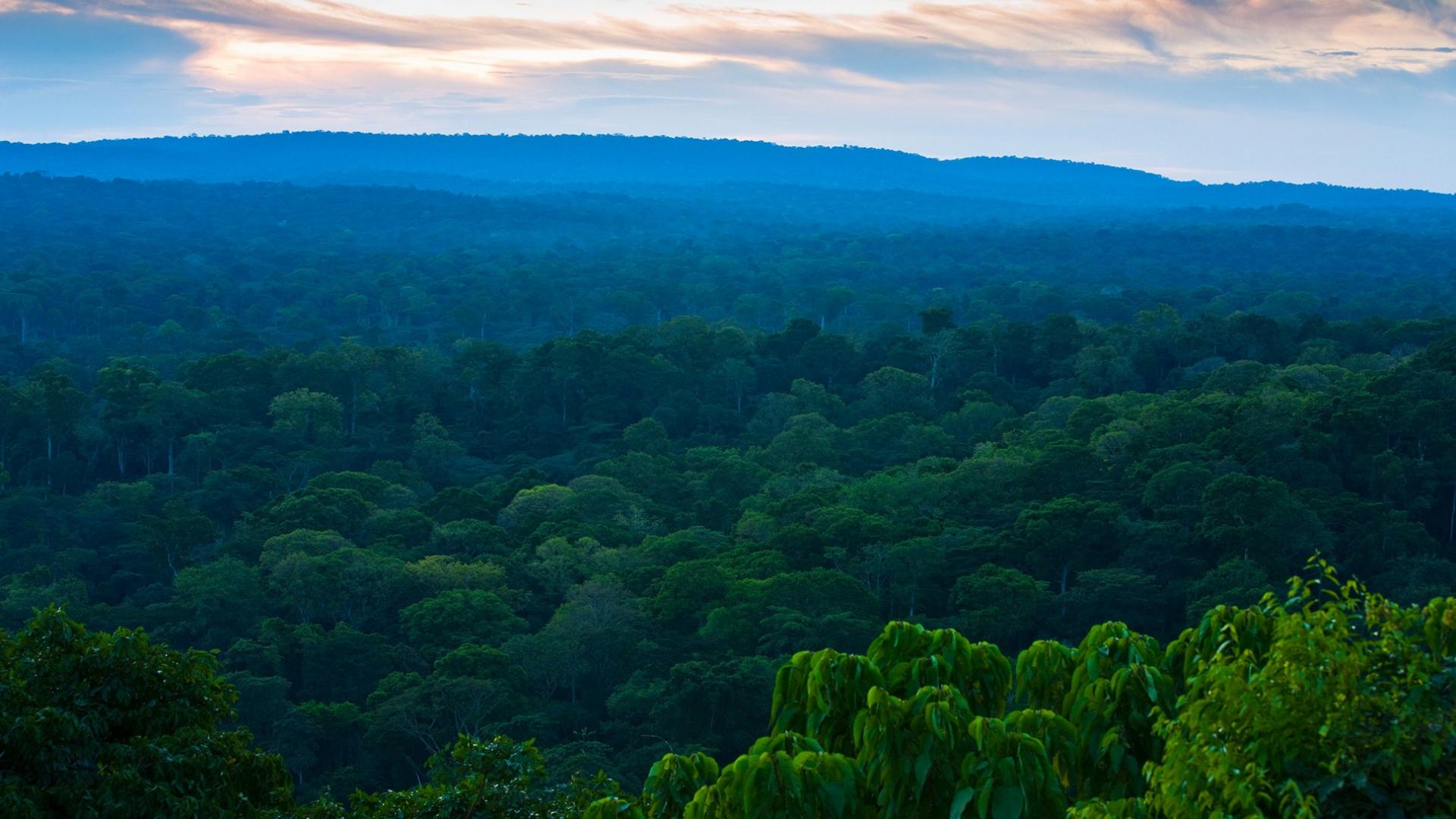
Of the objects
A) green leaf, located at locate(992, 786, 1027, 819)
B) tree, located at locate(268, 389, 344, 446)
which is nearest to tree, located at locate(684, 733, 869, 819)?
green leaf, located at locate(992, 786, 1027, 819)

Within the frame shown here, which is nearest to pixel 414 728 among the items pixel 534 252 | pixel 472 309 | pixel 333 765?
pixel 333 765

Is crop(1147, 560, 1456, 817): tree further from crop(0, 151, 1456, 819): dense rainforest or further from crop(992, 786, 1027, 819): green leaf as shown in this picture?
crop(992, 786, 1027, 819): green leaf

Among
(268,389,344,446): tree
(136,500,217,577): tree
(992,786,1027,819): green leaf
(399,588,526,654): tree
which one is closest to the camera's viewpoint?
(992,786,1027,819): green leaf

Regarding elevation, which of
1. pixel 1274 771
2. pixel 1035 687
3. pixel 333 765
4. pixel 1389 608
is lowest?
pixel 333 765

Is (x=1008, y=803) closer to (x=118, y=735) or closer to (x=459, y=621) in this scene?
(x=118, y=735)

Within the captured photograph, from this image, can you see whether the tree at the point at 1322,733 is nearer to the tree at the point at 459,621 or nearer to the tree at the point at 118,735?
the tree at the point at 118,735

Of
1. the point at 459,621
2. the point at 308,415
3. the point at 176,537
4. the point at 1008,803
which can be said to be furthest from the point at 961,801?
the point at 308,415

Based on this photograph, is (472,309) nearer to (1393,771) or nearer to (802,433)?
(802,433)

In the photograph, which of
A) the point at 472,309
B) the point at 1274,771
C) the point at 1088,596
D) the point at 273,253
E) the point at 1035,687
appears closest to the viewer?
the point at 1274,771
